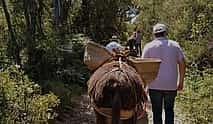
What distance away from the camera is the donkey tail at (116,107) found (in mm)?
4328

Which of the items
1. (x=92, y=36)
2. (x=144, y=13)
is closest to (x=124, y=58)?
(x=92, y=36)

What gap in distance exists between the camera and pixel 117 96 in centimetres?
432

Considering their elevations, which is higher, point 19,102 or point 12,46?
point 12,46

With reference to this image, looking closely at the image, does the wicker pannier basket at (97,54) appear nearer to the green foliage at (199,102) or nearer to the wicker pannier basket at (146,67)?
the wicker pannier basket at (146,67)

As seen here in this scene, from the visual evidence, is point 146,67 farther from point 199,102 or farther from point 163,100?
point 199,102

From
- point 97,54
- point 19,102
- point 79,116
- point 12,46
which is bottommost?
point 79,116

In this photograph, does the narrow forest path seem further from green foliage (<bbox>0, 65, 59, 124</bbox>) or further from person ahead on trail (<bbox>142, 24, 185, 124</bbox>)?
person ahead on trail (<bbox>142, 24, 185, 124</bbox>)

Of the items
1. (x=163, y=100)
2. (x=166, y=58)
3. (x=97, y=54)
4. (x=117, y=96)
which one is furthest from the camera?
(x=163, y=100)

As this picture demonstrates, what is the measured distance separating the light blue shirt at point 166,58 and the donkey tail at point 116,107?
161cm

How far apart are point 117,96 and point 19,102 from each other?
7.96 ft

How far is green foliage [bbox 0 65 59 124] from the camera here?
6.12m

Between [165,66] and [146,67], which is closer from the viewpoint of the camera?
[146,67]

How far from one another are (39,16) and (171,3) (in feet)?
16.1

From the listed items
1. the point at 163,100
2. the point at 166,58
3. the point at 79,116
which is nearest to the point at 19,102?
the point at 163,100
